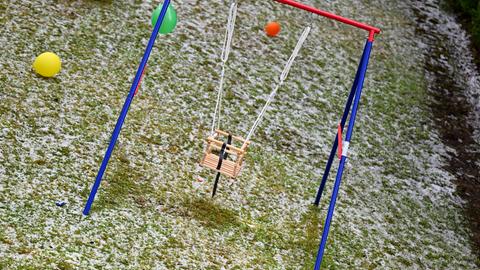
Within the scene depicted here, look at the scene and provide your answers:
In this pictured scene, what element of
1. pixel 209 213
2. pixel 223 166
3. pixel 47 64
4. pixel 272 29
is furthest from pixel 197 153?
pixel 272 29

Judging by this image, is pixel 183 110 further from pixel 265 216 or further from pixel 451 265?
pixel 451 265

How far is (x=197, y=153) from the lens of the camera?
6043mm

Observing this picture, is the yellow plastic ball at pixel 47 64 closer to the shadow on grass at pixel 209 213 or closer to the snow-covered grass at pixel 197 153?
the snow-covered grass at pixel 197 153

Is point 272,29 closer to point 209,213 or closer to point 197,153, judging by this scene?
point 197,153

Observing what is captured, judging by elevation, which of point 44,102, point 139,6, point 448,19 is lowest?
point 44,102

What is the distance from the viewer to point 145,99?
21.2 feet

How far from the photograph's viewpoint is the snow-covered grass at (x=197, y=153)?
16.0 feet

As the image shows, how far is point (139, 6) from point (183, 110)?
199 cm

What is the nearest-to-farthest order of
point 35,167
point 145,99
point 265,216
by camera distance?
point 35,167, point 265,216, point 145,99

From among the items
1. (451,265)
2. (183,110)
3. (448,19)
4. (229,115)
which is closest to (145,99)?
(183,110)

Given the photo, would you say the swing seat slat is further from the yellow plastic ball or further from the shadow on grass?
the yellow plastic ball

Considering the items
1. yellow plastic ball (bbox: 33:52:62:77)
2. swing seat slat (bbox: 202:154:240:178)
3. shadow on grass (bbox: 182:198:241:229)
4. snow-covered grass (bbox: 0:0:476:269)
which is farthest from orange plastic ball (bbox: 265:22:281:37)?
swing seat slat (bbox: 202:154:240:178)

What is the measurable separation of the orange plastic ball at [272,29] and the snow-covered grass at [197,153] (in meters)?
0.12

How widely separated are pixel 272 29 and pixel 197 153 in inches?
106
